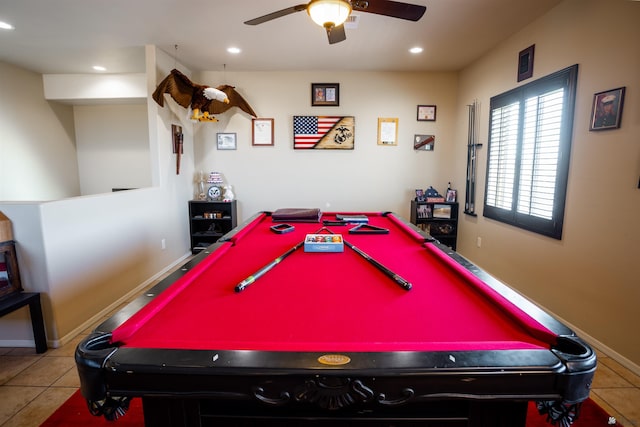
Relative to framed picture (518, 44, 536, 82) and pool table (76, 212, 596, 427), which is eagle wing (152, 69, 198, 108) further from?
framed picture (518, 44, 536, 82)

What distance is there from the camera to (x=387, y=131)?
439 centimetres

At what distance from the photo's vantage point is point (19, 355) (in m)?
2.09

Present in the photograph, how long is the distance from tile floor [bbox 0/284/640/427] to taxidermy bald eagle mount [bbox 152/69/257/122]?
8.42 ft

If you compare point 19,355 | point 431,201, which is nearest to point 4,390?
point 19,355

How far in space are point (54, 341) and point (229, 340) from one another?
2.14 metres

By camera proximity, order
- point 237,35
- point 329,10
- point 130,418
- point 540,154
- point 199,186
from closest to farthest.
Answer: point 130,418 < point 329,10 < point 540,154 < point 237,35 < point 199,186

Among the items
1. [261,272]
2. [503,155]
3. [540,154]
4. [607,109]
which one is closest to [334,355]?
[261,272]

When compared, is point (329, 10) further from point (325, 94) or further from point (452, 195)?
point (452, 195)

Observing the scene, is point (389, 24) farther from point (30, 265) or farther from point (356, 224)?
point (30, 265)

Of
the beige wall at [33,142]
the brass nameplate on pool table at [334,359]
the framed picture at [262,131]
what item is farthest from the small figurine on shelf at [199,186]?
the brass nameplate on pool table at [334,359]

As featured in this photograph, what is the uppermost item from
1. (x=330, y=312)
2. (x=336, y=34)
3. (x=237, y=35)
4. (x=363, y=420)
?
(x=237, y=35)

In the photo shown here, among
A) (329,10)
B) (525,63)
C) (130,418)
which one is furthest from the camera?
(525,63)

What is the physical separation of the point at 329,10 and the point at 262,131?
2.81 m

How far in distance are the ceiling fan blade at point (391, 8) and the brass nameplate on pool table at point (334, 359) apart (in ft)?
6.40
